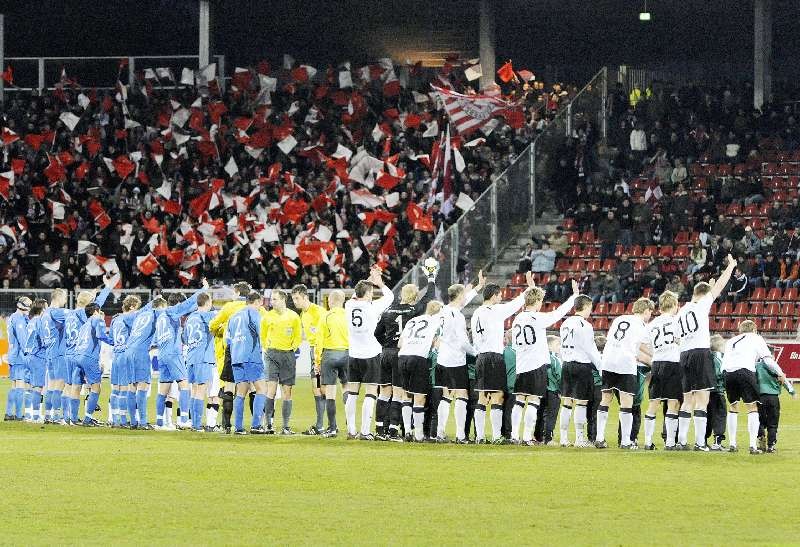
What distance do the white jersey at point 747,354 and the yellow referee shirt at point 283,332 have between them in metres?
5.94

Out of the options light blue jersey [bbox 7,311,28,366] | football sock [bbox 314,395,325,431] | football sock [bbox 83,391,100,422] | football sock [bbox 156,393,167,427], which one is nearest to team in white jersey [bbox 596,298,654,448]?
football sock [bbox 314,395,325,431]

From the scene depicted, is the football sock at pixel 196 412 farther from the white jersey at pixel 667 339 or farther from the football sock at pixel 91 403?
the white jersey at pixel 667 339

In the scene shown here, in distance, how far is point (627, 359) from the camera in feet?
62.9

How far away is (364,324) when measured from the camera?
20406 mm

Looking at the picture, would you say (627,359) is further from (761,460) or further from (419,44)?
(419,44)

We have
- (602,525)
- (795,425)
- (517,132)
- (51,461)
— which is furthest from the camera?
(517,132)

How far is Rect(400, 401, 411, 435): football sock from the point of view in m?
20.6

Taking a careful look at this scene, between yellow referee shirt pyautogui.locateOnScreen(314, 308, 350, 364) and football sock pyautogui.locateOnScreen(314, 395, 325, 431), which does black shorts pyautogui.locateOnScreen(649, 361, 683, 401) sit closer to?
yellow referee shirt pyautogui.locateOnScreen(314, 308, 350, 364)

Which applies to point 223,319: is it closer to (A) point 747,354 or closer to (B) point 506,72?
(A) point 747,354

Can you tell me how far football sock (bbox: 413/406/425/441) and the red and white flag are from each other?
21306 millimetres

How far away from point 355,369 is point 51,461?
472cm

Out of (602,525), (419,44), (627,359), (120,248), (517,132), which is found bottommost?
(602,525)

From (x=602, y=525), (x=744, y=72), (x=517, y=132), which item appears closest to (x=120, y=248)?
(x=517, y=132)

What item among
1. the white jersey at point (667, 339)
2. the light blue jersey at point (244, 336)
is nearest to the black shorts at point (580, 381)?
the white jersey at point (667, 339)
